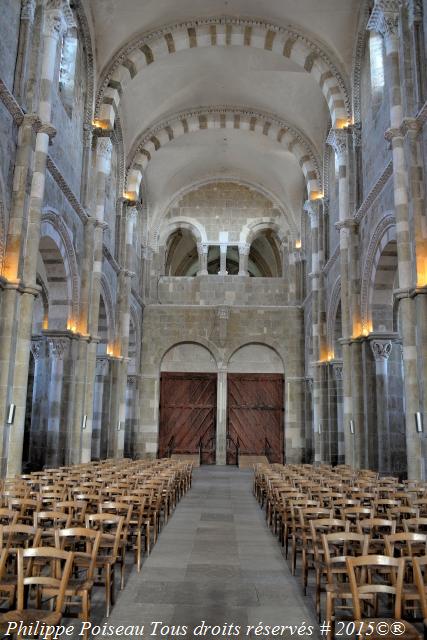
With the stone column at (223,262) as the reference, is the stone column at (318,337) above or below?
below

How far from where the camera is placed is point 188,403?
27.3 m

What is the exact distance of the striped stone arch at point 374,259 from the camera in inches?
576

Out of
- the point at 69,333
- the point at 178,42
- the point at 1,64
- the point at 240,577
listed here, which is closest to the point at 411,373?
the point at 240,577

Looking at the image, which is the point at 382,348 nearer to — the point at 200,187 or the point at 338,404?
the point at 338,404

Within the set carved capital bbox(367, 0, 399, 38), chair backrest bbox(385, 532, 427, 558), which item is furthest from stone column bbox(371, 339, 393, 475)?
chair backrest bbox(385, 532, 427, 558)

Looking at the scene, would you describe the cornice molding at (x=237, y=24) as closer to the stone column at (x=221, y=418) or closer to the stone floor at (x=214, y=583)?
the stone column at (x=221, y=418)

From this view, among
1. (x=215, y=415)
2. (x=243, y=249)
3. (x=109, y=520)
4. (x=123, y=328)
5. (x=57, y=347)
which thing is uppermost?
(x=243, y=249)

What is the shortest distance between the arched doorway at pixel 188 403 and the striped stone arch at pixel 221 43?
12163mm

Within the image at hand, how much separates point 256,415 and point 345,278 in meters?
11.3

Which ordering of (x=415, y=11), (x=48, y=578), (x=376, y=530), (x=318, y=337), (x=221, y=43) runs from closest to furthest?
(x=48, y=578) → (x=376, y=530) → (x=415, y=11) → (x=221, y=43) → (x=318, y=337)

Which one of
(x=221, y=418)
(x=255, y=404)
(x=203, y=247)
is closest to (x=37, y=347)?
(x=221, y=418)

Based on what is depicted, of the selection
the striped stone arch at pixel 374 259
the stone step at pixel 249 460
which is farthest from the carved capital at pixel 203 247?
the striped stone arch at pixel 374 259

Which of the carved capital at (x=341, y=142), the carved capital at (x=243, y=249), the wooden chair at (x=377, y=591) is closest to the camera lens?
the wooden chair at (x=377, y=591)

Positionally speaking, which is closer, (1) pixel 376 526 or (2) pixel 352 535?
(2) pixel 352 535
